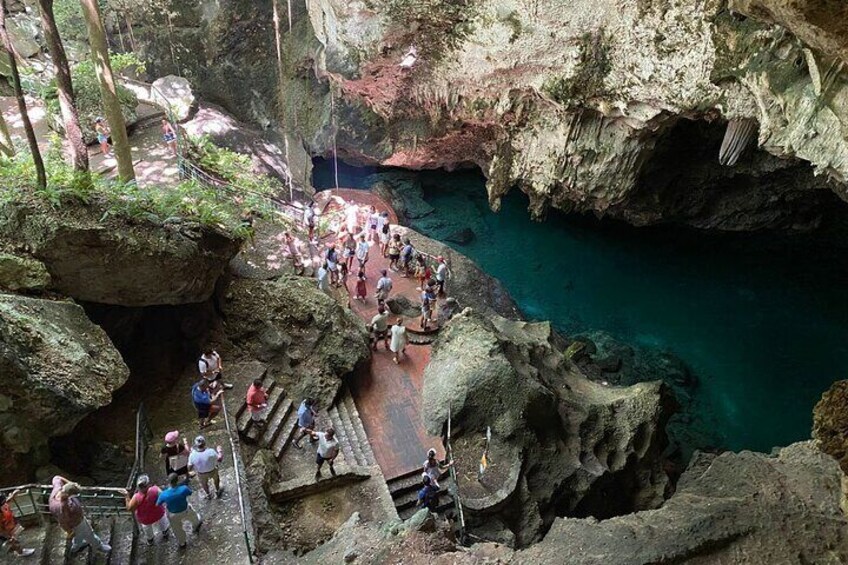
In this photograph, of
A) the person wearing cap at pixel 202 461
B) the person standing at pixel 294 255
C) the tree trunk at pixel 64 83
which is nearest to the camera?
the person wearing cap at pixel 202 461

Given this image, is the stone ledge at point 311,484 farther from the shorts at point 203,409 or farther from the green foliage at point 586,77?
the green foliage at point 586,77

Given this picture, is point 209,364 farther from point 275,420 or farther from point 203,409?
point 275,420

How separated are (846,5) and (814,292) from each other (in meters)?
19.3

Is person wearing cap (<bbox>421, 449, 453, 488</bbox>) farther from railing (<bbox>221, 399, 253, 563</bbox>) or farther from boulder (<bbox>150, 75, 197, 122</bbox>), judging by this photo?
boulder (<bbox>150, 75, 197, 122</bbox>)

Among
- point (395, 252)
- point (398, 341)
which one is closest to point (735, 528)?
point (398, 341)

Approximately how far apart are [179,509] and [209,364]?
386 cm

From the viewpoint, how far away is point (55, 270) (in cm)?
1032

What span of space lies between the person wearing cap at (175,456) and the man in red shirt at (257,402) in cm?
187

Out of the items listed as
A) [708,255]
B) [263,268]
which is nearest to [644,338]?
[708,255]

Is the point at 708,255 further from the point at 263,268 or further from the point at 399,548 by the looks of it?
the point at 399,548

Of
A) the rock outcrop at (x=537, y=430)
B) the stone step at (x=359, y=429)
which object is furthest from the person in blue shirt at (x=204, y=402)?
the rock outcrop at (x=537, y=430)

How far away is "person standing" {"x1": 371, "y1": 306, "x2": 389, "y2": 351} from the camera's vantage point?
14414mm

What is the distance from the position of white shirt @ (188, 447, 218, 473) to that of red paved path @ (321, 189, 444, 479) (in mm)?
4071

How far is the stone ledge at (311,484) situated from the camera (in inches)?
405
